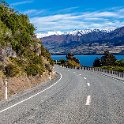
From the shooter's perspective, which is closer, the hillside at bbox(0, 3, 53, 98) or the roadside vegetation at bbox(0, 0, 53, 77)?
the hillside at bbox(0, 3, 53, 98)

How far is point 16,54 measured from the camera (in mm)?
31828

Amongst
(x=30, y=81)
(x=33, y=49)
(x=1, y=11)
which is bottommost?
(x=30, y=81)

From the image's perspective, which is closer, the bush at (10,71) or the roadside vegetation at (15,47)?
the bush at (10,71)

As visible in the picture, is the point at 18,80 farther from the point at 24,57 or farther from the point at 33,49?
the point at 33,49

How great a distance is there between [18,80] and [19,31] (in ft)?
31.9

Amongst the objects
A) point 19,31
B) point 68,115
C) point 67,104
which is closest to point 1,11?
point 19,31

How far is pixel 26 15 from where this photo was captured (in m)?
40.7

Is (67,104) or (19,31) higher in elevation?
(19,31)

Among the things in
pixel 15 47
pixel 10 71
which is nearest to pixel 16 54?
pixel 15 47

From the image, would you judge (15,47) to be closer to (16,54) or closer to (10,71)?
(16,54)

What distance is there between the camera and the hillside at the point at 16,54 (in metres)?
24.8

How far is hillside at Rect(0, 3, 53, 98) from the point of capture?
24.8m

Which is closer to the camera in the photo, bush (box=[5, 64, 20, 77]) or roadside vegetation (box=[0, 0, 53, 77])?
bush (box=[5, 64, 20, 77])

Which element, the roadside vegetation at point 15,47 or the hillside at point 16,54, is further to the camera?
the roadside vegetation at point 15,47
